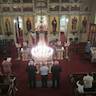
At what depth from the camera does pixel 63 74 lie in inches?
566

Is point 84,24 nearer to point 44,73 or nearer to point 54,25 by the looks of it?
point 54,25

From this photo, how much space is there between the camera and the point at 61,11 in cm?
1733

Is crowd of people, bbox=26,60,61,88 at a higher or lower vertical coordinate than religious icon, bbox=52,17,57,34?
lower

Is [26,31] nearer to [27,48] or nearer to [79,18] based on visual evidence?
[27,48]

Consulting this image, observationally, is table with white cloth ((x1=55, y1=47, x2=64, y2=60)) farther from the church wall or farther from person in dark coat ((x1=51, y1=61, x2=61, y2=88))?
person in dark coat ((x1=51, y1=61, x2=61, y2=88))

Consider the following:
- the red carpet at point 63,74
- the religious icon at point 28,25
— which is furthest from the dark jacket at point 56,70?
the religious icon at point 28,25

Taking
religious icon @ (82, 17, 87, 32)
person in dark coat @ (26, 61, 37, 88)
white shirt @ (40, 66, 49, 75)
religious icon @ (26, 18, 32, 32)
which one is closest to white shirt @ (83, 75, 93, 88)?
white shirt @ (40, 66, 49, 75)

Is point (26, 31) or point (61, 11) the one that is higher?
point (61, 11)

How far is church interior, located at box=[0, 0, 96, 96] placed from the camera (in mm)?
15406

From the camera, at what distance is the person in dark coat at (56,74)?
12.3 metres

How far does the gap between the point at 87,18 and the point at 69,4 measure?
174cm

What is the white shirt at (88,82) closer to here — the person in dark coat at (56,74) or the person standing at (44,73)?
the person in dark coat at (56,74)

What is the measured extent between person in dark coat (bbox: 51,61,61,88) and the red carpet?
0.34 m

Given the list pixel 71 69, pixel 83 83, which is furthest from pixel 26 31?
pixel 83 83
